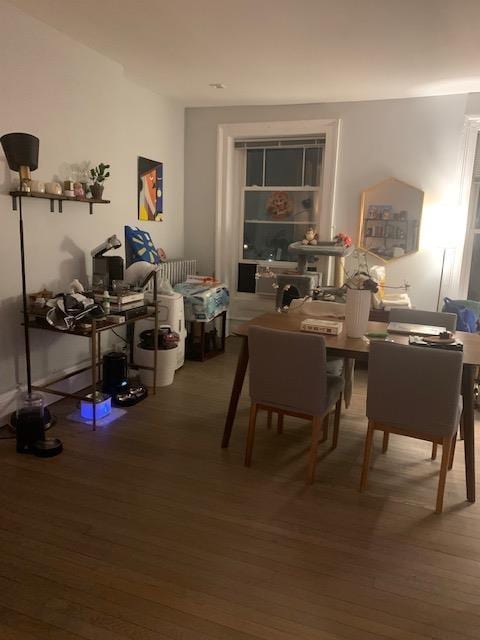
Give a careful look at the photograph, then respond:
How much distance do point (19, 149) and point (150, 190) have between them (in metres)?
2.12

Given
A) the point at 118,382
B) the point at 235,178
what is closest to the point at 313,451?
the point at 118,382

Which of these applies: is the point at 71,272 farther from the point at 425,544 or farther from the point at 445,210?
the point at 445,210

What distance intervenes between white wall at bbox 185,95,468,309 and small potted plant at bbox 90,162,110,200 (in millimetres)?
1998

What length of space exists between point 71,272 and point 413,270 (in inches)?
132

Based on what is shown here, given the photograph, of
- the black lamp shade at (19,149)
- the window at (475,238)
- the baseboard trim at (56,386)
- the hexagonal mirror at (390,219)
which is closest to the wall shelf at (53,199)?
the black lamp shade at (19,149)

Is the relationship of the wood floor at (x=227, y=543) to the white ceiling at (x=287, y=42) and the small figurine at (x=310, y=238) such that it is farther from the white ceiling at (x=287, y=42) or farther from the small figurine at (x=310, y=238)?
the white ceiling at (x=287, y=42)

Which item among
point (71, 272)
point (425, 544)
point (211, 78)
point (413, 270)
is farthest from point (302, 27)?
point (425, 544)

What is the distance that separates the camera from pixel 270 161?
5520 millimetres

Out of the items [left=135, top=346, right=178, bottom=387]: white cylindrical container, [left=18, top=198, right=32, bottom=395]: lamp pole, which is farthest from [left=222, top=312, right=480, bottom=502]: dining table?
[left=18, top=198, right=32, bottom=395]: lamp pole

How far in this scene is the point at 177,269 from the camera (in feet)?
17.4

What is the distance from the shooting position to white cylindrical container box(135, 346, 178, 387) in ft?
13.3

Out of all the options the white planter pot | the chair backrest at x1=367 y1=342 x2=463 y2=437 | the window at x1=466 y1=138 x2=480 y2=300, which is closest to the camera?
the chair backrest at x1=367 y1=342 x2=463 y2=437

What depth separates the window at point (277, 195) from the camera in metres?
5.38

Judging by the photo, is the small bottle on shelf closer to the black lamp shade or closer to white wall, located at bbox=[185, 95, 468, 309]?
the black lamp shade
